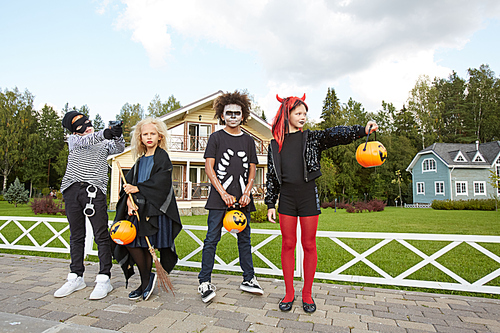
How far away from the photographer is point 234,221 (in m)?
2.96

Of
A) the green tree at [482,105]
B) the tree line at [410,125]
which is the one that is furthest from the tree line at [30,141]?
the green tree at [482,105]

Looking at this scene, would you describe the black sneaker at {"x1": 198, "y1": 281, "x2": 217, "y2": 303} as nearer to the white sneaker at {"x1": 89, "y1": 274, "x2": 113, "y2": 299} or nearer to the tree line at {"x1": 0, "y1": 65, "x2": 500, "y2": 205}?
the white sneaker at {"x1": 89, "y1": 274, "x2": 113, "y2": 299}

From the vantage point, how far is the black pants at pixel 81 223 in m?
3.22

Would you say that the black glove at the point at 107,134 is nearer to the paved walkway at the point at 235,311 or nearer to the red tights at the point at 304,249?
the paved walkway at the point at 235,311

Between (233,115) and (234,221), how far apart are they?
1.23m

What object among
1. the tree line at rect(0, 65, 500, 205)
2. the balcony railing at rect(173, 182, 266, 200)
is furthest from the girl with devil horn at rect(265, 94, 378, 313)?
the tree line at rect(0, 65, 500, 205)

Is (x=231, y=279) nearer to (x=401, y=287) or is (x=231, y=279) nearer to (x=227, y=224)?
(x=227, y=224)

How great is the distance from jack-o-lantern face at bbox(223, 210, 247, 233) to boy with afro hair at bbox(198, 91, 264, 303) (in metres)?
0.12

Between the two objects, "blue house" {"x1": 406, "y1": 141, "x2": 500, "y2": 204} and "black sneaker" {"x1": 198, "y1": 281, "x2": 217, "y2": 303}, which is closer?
"black sneaker" {"x1": 198, "y1": 281, "x2": 217, "y2": 303}

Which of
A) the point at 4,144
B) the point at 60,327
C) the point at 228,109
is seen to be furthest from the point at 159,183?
the point at 4,144

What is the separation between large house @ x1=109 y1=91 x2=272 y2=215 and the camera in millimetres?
16517

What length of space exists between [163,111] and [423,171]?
30865mm

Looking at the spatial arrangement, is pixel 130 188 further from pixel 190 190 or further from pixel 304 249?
pixel 190 190

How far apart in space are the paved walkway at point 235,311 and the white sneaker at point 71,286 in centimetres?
6
